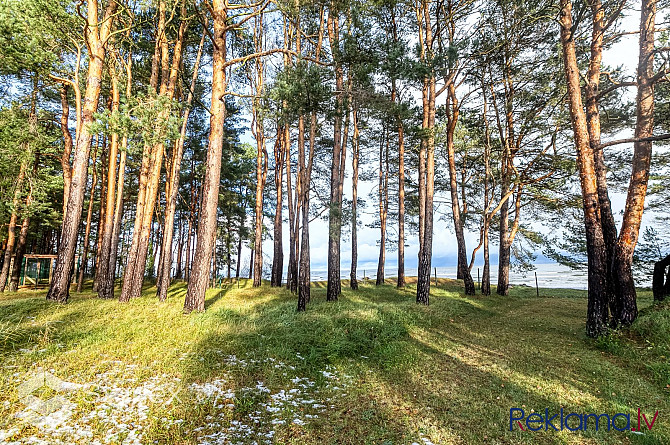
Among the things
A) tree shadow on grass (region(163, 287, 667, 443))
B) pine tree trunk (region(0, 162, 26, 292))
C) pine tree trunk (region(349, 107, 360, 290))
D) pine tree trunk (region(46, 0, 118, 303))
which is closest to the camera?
tree shadow on grass (region(163, 287, 667, 443))

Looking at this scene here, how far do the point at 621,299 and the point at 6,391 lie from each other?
11.6m

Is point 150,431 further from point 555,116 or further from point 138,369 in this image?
point 555,116

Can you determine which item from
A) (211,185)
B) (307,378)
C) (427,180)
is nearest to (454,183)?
(427,180)

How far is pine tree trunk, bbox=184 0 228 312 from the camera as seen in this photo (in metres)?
8.12

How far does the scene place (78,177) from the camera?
8.59 m

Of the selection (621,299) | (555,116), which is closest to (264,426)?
(621,299)

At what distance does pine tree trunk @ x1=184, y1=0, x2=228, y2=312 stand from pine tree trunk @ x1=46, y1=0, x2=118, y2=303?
357 centimetres

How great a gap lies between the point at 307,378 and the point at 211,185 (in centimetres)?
618

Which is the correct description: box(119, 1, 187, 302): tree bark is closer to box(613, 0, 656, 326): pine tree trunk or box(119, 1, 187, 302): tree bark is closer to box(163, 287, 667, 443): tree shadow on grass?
box(163, 287, 667, 443): tree shadow on grass

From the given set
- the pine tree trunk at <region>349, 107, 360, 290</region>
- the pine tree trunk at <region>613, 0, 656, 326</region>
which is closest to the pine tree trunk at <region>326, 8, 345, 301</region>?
the pine tree trunk at <region>349, 107, 360, 290</region>

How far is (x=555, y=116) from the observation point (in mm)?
12555

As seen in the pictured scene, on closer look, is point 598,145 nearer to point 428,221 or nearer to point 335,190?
point 428,221

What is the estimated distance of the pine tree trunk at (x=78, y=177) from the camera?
8.43 metres

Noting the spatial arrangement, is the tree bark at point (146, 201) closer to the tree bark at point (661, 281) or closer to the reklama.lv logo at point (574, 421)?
the reklama.lv logo at point (574, 421)
